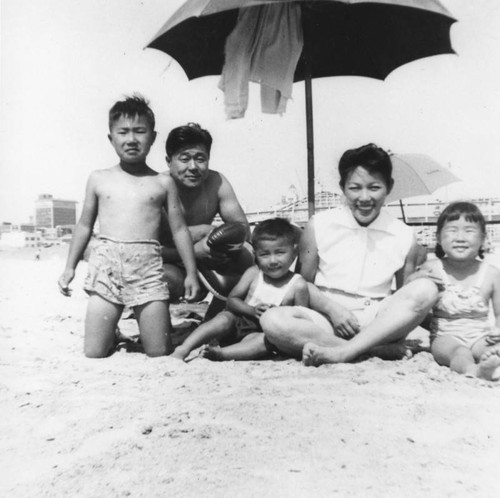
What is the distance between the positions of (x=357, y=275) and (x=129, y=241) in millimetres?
1380

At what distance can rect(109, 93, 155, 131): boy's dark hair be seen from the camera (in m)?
3.25

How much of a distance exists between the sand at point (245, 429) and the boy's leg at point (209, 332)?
0.53 ft

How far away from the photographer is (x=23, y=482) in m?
1.57

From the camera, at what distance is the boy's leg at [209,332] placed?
3081 millimetres

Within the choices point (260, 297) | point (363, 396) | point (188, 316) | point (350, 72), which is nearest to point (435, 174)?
point (350, 72)

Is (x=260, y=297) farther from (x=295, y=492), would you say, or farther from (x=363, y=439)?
(x=295, y=492)

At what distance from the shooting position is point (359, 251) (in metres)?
3.13

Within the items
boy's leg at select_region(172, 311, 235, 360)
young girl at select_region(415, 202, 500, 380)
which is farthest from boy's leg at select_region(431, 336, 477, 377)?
boy's leg at select_region(172, 311, 235, 360)

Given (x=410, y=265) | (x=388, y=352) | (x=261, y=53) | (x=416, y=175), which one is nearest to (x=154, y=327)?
(x=388, y=352)

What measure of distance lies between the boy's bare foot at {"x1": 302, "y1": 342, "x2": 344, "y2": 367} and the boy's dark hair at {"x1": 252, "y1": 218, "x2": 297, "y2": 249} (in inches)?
27.8

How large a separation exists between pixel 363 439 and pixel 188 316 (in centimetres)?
309

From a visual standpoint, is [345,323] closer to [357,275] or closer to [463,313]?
[357,275]

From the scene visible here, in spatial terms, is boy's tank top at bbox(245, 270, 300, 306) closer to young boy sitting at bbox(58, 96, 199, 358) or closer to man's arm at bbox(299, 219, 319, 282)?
man's arm at bbox(299, 219, 319, 282)

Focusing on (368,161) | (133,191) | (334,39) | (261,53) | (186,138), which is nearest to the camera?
(368,161)
